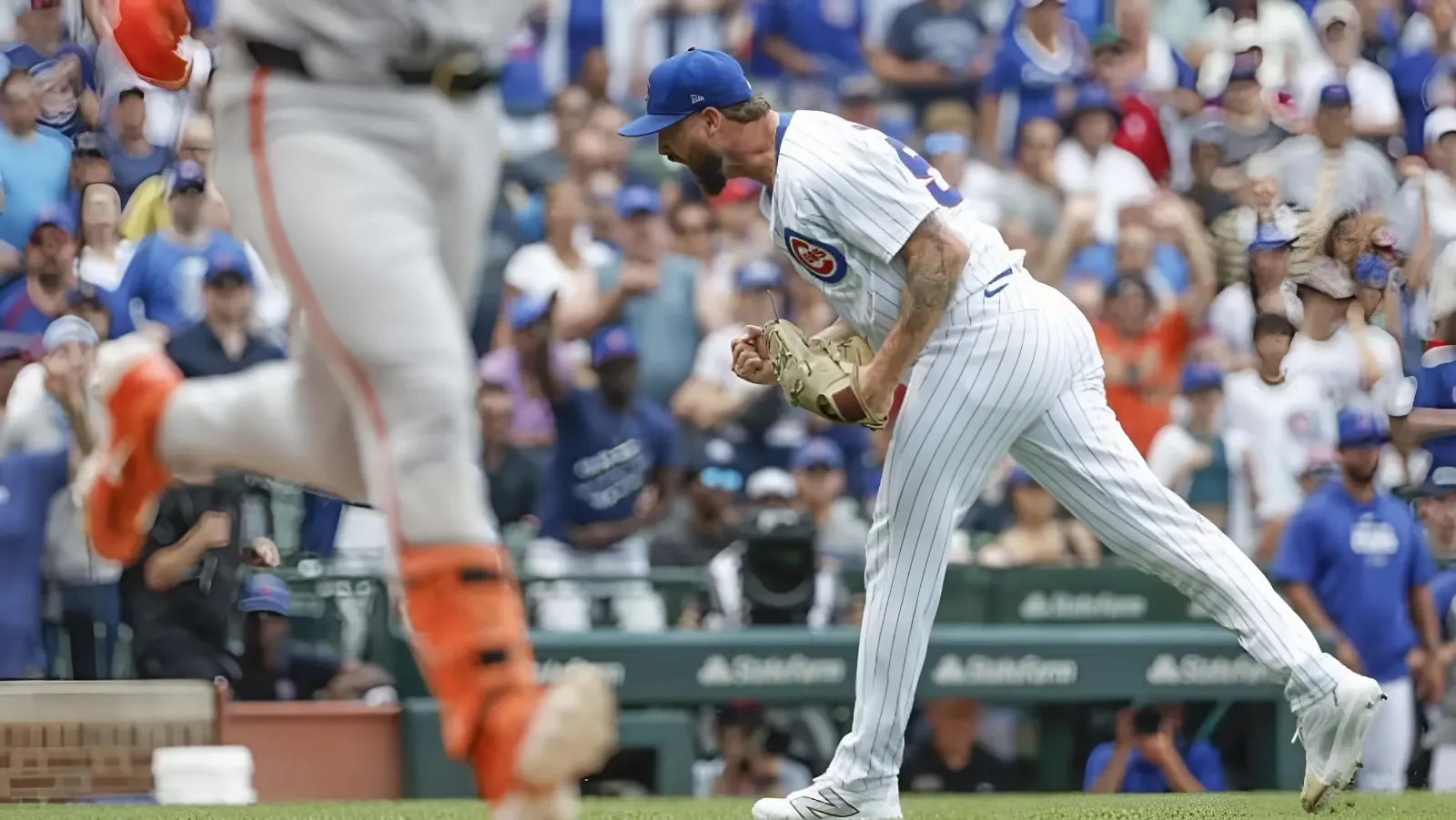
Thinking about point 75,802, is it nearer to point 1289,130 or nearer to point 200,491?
point 200,491

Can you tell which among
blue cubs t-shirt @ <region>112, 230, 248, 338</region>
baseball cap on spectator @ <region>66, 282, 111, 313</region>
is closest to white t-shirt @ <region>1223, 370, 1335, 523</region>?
blue cubs t-shirt @ <region>112, 230, 248, 338</region>

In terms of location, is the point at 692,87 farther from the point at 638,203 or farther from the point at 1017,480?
the point at 638,203

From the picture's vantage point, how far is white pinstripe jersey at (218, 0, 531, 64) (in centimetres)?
382

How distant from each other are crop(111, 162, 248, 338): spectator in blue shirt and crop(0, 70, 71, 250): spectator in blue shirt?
633 mm

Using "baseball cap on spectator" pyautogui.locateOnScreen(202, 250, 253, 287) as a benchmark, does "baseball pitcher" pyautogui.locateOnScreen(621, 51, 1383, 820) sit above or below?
below

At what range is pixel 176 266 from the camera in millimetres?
10195

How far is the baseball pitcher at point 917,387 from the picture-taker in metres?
5.14

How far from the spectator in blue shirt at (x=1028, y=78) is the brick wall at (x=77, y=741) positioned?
26.6ft

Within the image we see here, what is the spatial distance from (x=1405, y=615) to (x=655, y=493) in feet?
11.6

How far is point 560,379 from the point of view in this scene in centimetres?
1031

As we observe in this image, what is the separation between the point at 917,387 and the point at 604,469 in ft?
15.8

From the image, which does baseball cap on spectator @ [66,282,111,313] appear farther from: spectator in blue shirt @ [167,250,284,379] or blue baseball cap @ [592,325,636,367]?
blue baseball cap @ [592,325,636,367]

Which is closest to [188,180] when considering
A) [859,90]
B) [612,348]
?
[612,348]

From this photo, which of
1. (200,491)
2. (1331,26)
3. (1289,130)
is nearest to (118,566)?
(200,491)
